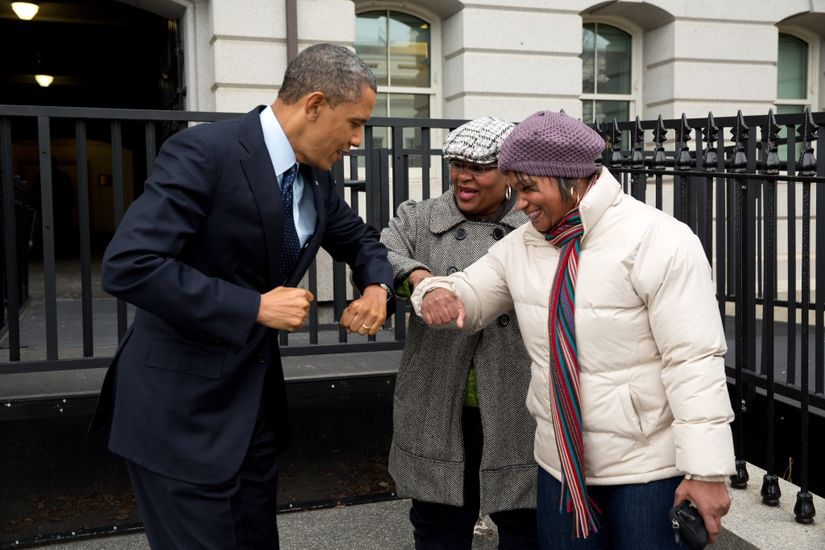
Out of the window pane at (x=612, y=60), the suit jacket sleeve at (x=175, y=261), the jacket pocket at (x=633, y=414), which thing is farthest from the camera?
the window pane at (x=612, y=60)

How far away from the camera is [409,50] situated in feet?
35.0

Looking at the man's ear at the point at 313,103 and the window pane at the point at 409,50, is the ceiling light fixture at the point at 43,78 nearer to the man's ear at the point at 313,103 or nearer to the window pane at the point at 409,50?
the window pane at the point at 409,50

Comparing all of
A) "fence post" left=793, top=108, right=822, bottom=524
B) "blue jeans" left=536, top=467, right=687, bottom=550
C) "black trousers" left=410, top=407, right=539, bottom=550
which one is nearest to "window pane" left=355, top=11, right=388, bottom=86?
"fence post" left=793, top=108, right=822, bottom=524

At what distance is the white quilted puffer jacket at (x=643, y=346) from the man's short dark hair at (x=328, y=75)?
71 cm

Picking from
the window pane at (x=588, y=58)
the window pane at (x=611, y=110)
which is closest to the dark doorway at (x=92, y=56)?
the window pane at (x=588, y=58)

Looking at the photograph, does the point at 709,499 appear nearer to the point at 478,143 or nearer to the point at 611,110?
the point at 478,143

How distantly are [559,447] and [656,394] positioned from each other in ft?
0.97

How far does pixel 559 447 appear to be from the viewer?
7.61 feet

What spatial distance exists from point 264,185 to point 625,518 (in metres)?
1.32

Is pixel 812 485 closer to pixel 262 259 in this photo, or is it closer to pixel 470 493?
pixel 470 493

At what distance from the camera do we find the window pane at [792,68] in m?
12.6

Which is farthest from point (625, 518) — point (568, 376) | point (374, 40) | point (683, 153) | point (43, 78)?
point (43, 78)

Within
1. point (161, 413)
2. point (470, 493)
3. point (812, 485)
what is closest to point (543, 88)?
point (812, 485)

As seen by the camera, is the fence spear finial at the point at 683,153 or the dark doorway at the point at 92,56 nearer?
the fence spear finial at the point at 683,153
